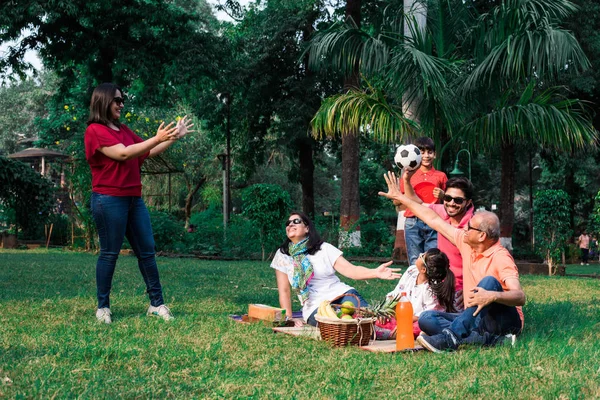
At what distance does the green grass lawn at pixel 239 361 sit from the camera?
12.7ft

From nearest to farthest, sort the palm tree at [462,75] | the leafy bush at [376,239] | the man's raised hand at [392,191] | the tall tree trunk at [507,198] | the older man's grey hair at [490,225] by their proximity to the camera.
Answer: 1. the older man's grey hair at [490,225]
2. the man's raised hand at [392,191]
3. the palm tree at [462,75]
4. the leafy bush at [376,239]
5. the tall tree trunk at [507,198]

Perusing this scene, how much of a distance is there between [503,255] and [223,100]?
22387 mm

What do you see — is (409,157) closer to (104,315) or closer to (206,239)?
(104,315)

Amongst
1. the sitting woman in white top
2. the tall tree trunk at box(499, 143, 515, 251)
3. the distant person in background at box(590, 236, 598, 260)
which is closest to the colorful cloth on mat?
the sitting woman in white top

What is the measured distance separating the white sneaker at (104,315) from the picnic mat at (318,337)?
59.7 inches

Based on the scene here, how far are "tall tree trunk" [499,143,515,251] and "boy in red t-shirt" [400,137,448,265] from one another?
1755 centimetres

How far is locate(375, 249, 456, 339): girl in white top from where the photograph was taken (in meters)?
5.88

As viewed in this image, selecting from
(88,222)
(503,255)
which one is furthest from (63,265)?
(503,255)

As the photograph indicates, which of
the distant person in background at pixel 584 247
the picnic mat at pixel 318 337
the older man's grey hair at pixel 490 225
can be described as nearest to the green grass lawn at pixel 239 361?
the picnic mat at pixel 318 337

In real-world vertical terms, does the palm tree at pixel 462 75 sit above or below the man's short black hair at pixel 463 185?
above

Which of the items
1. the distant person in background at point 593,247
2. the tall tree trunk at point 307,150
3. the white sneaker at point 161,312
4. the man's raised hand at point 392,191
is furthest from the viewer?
the distant person in background at point 593,247

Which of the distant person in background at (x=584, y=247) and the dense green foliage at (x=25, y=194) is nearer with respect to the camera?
the dense green foliage at (x=25, y=194)

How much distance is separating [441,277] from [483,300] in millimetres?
1021

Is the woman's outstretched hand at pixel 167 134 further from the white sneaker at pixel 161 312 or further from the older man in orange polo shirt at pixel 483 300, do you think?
the older man in orange polo shirt at pixel 483 300
